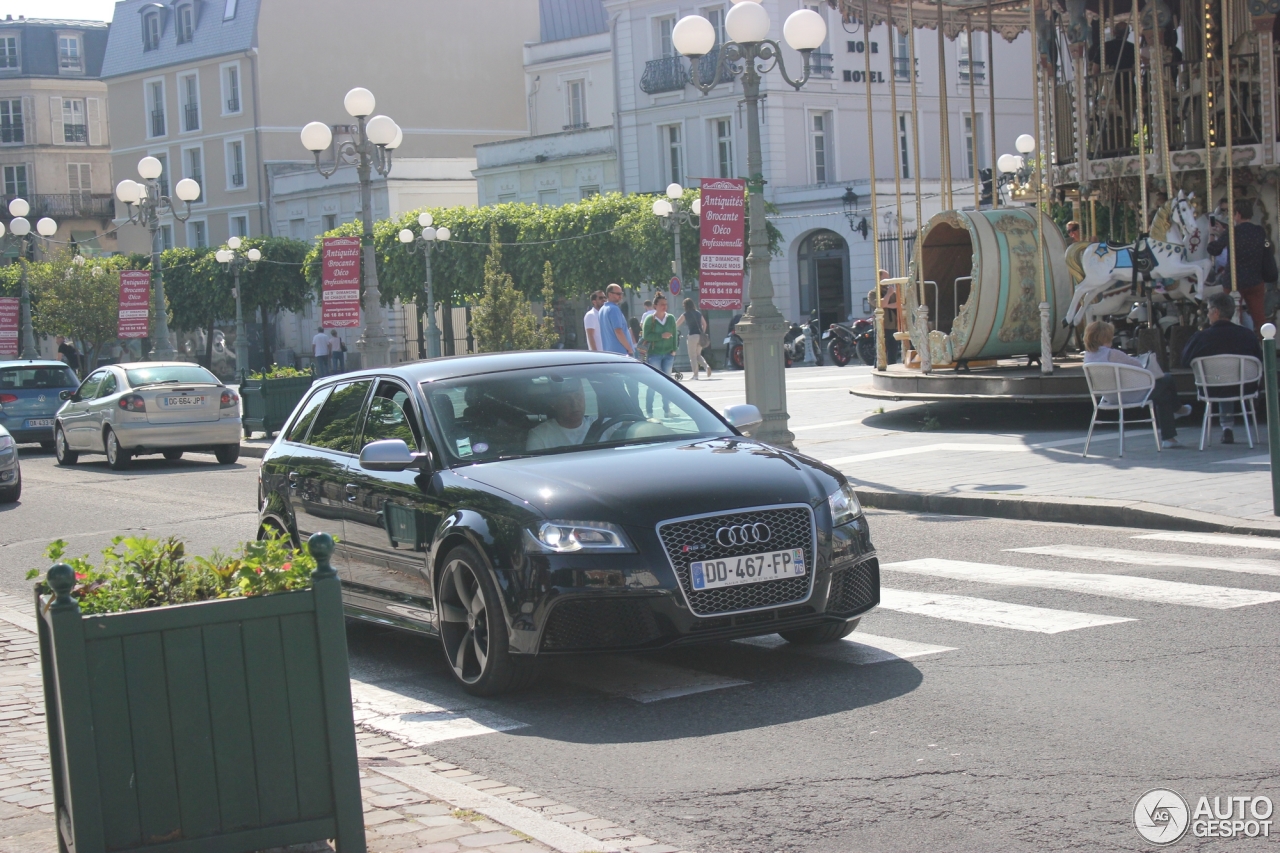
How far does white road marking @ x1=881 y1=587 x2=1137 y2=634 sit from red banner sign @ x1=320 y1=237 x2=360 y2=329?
45.2ft

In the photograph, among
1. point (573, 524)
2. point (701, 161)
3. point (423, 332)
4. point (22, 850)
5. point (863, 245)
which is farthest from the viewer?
point (423, 332)

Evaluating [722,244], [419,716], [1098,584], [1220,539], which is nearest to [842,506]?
[419,716]

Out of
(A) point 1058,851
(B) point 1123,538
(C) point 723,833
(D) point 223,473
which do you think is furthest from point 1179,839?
(D) point 223,473

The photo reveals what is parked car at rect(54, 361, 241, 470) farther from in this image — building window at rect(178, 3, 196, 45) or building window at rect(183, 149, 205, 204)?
building window at rect(178, 3, 196, 45)

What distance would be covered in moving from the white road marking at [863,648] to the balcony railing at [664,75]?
4664 centimetres

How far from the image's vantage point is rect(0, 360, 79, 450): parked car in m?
26.7

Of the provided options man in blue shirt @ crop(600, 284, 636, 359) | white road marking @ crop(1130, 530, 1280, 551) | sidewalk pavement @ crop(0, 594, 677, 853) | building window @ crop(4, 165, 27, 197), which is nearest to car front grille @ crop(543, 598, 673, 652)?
sidewalk pavement @ crop(0, 594, 677, 853)

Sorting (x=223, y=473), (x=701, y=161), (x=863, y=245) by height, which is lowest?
(x=223, y=473)

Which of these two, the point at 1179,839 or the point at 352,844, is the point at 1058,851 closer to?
the point at 1179,839

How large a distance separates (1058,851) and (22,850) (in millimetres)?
3135

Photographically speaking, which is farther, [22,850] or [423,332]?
[423,332]

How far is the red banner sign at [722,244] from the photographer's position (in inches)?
634

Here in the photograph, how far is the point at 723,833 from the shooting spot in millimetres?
4996

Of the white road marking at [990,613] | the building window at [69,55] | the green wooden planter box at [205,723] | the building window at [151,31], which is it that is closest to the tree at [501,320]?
the white road marking at [990,613]
